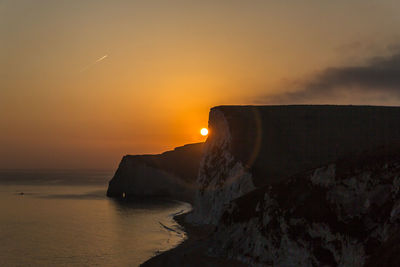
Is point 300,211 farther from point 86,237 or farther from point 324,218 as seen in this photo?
point 86,237

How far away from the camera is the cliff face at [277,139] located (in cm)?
4850

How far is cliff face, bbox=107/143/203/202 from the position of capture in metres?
104

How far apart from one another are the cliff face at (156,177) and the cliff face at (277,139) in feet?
144

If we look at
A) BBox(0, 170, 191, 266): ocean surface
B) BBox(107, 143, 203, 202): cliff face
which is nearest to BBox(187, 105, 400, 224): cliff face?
BBox(0, 170, 191, 266): ocean surface

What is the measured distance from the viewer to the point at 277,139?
54.9m

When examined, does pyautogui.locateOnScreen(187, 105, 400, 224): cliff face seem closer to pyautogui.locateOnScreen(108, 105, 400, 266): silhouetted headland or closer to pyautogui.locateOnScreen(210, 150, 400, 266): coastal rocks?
pyautogui.locateOnScreen(108, 105, 400, 266): silhouetted headland

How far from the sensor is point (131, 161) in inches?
4306

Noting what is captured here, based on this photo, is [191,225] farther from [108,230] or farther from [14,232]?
[14,232]

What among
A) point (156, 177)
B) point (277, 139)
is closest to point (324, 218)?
point (277, 139)

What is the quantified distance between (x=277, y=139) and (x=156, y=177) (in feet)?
187

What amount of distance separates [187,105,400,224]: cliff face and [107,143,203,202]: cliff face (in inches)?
1734

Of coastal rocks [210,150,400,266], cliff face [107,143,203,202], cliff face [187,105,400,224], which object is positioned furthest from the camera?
cliff face [107,143,203,202]

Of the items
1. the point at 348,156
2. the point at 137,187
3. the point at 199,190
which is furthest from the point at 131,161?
the point at 348,156

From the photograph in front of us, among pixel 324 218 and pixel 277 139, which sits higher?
pixel 277 139
